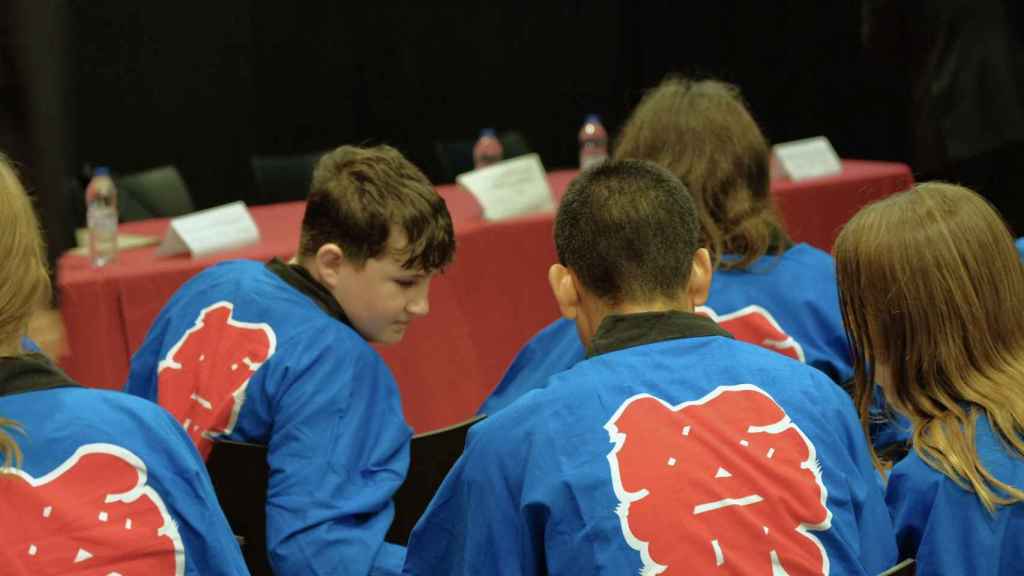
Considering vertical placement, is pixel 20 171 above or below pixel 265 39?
above

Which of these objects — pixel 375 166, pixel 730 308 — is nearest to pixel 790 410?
pixel 730 308

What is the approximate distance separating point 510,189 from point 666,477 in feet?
6.94

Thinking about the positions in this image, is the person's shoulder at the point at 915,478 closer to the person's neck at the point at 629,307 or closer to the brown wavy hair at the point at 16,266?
the person's neck at the point at 629,307

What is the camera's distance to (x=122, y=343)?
2725 mm

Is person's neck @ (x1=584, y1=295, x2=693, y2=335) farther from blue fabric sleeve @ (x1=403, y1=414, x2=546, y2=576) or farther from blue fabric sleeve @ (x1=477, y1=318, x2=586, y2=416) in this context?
blue fabric sleeve @ (x1=477, y1=318, x2=586, y2=416)

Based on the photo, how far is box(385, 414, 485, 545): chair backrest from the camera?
6.26 ft

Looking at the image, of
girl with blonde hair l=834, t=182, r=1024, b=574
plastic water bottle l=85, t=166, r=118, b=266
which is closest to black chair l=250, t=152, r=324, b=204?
plastic water bottle l=85, t=166, r=118, b=266

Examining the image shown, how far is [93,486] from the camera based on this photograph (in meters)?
1.34

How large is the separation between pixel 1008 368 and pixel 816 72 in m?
4.90

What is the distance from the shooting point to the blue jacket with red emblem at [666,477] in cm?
134

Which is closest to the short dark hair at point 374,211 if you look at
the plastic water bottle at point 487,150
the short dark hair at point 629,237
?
the short dark hair at point 629,237

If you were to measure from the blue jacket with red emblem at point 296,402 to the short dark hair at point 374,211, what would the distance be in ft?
0.33

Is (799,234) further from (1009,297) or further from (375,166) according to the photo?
(1009,297)

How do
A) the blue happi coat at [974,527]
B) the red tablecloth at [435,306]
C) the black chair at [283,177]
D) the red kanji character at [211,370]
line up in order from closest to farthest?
1. the blue happi coat at [974,527]
2. the red kanji character at [211,370]
3. the red tablecloth at [435,306]
4. the black chair at [283,177]
